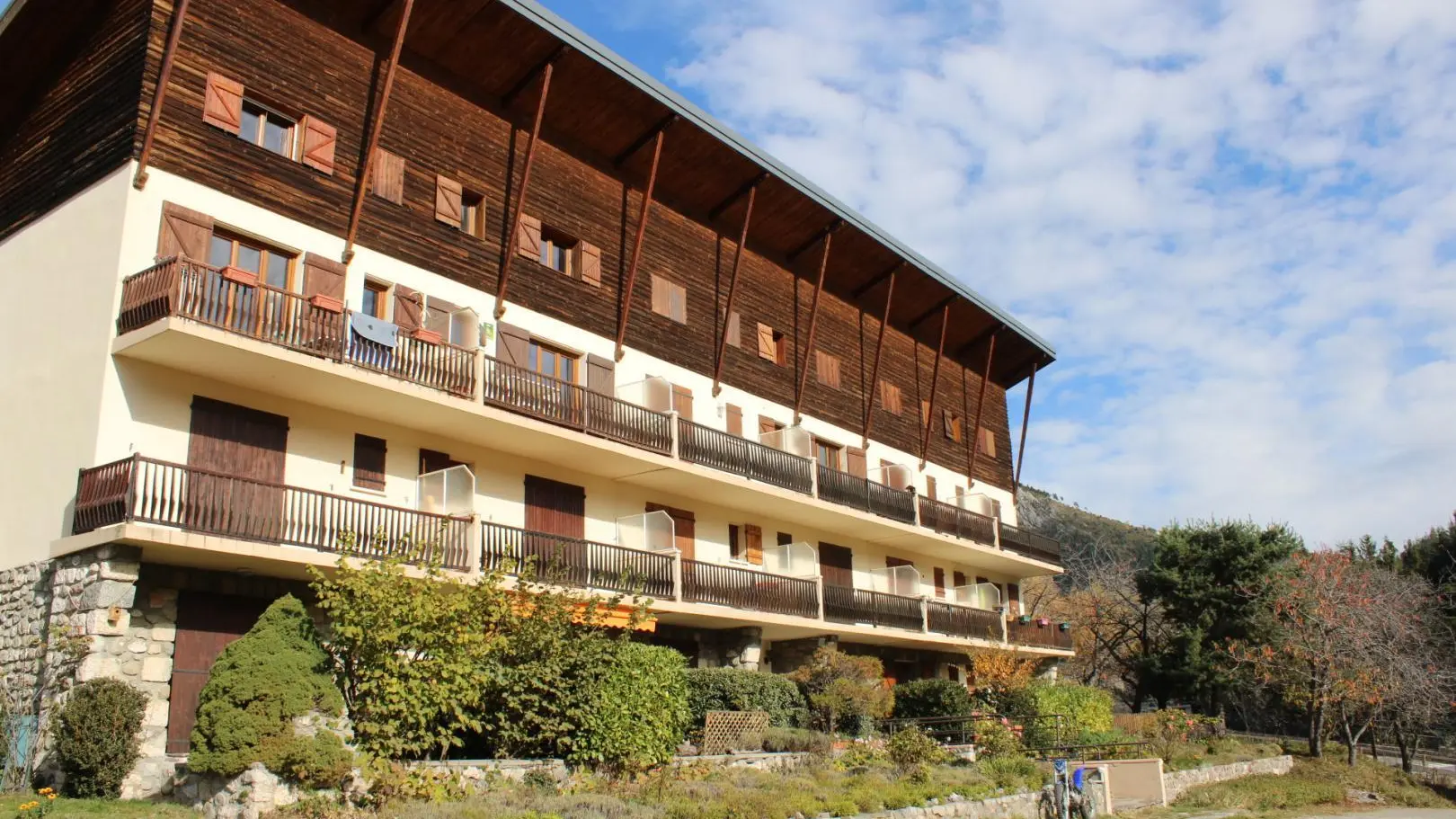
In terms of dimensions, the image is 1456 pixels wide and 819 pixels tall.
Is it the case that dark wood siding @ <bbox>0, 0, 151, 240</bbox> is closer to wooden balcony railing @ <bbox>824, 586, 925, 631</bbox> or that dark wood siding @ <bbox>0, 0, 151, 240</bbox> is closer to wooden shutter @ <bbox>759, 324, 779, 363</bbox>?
wooden shutter @ <bbox>759, 324, 779, 363</bbox>

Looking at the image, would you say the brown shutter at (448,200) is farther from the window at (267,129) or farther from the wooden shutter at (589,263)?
the wooden shutter at (589,263)

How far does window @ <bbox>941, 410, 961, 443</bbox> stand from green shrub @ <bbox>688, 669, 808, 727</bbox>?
15.8 m

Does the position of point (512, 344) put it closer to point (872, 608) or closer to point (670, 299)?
point (670, 299)

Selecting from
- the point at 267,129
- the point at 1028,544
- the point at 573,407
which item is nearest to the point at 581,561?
the point at 573,407

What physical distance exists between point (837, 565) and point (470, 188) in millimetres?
15110

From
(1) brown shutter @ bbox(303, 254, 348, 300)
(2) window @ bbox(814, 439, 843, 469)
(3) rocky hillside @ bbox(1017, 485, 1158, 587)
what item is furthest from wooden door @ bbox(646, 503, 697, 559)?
(3) rocky hillside @ bbox(1017, 485, 1158, 587)

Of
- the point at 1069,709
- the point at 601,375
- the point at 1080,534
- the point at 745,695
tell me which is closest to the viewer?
the point at 745,695

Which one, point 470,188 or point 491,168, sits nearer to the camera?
point 470,188

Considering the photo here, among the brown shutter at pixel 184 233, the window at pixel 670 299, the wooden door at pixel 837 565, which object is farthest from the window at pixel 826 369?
the brown shutter at pixel 184 233

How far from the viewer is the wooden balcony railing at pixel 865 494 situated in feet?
99.9

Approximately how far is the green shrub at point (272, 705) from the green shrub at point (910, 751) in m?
10.8

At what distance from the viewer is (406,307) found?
2123 centimetres

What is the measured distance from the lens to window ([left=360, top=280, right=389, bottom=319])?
20906 mm

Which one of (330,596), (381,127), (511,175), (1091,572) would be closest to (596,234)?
(511,175)
